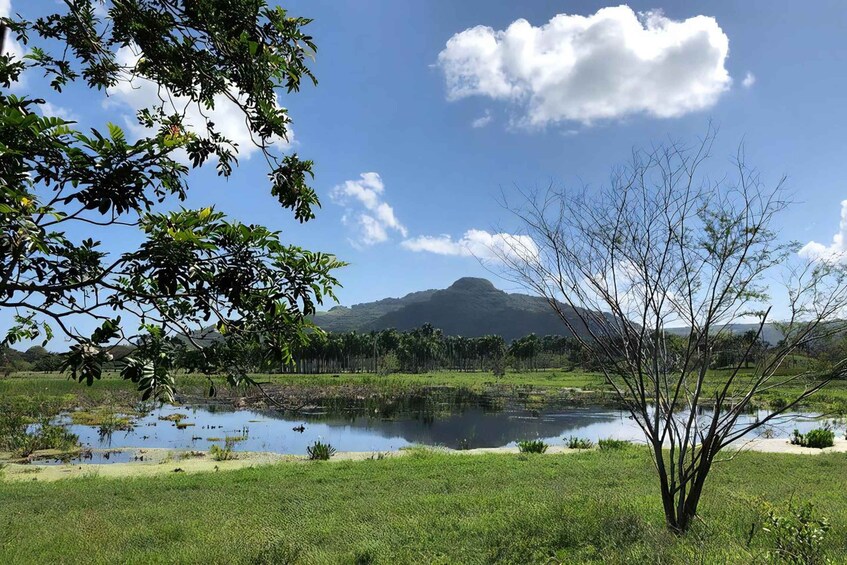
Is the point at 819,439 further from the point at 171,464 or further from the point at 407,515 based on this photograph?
the point at 171,464

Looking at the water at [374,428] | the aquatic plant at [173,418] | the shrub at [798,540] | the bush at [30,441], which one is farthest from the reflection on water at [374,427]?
the shrub at [798,540]

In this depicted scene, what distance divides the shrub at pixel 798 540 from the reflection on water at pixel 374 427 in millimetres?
11728

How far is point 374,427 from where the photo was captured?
84.0ft

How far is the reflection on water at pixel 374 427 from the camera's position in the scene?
1996 cm

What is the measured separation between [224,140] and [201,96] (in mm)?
309

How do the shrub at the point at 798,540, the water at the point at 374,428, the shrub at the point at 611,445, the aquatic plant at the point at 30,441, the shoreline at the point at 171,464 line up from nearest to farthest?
the shrub at the point at 798,540, the shoreline at the point at 171,464, the shrub at the point at 611,445, the aquatic plant at the point at 30,441, the water at the point at 374,428

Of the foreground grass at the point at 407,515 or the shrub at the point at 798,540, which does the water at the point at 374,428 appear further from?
the shrub at the point at 798,540

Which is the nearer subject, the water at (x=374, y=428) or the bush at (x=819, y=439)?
the bush at (x=819, y=439)

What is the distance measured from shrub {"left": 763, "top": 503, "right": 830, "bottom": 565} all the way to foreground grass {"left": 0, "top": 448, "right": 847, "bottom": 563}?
183mm

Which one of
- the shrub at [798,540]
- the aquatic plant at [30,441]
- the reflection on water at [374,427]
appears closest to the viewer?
the shrub at [798,540]

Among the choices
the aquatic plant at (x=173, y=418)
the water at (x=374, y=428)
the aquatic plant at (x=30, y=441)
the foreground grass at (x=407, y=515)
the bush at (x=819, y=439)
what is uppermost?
the foreground grass at (x=407, y=515)

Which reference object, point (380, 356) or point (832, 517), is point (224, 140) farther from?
point (380, 356)

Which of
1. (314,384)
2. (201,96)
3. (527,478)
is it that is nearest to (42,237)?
(201,96)

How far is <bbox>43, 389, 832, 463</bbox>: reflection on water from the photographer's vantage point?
65.5ft
